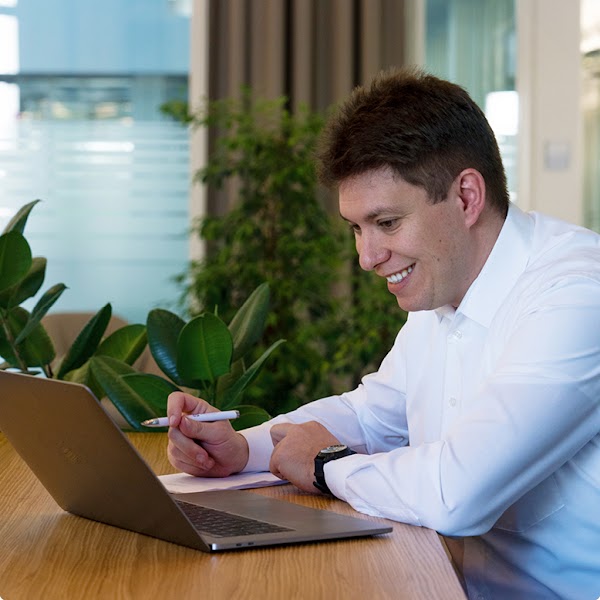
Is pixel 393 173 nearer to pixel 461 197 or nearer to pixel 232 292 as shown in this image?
pixel 461 197

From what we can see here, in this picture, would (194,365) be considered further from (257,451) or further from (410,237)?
(410,237)

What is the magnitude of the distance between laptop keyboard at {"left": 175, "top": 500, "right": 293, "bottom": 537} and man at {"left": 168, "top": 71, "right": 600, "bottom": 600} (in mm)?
170

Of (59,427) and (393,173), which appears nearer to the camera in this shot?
(59,427)

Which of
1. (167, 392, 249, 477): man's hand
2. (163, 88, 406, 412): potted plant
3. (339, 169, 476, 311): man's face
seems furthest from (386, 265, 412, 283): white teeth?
(163, 88, 406, 412): potted plant

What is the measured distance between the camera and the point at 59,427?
1.17 meters

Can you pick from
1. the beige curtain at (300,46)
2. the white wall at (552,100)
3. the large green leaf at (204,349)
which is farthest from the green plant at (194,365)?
the white wall at (552,100)

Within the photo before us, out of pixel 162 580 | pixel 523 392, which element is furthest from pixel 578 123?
pixel 162 580

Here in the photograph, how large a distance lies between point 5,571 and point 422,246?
764 mm

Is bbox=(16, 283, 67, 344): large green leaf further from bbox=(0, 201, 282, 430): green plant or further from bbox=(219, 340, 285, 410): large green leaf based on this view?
bbox=(219, 340, 285, 410): large green leaf

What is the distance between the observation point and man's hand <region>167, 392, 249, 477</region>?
4.77 feet

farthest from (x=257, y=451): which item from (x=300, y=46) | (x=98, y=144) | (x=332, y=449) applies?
(x=98, y=144)

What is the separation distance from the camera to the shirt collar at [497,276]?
1.53 metres

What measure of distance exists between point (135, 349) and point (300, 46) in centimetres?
262

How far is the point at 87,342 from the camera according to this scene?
1.94 m
